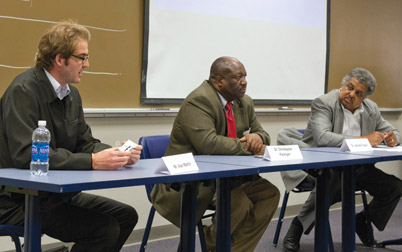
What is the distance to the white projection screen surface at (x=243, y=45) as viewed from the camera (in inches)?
164

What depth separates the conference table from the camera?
1.94 meters

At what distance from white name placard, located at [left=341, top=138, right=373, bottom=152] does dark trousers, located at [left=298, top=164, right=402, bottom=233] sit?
1.41ft

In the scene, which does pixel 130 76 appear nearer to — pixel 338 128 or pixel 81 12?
pixel 81 12

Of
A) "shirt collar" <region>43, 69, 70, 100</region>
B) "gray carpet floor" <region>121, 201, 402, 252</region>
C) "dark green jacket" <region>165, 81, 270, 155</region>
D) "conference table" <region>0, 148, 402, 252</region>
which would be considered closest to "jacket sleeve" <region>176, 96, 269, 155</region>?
"dark green jacket" <region>165, 81, 270, 155</region>

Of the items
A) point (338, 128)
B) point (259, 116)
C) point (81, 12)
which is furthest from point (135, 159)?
point (259, 116)

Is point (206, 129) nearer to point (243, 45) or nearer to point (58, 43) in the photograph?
point (58, 43)

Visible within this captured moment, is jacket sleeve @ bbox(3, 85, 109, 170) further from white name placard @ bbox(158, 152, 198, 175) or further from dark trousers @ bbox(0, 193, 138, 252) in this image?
white name placard @ bbox(158, 152, 198, 175)

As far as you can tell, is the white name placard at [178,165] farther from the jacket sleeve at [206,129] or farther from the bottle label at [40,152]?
the jacket sleeve at [206,129]

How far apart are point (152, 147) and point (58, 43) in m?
1.06

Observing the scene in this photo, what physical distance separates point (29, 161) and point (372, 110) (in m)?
2.73

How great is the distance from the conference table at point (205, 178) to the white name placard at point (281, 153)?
0.05 m

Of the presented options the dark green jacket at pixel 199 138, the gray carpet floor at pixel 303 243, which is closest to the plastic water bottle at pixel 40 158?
the dark green jacket at pixel 199 138

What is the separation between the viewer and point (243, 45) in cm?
473

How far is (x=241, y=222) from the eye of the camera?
3051 millimetres
